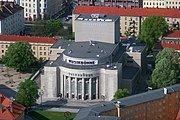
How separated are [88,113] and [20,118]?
1457cm

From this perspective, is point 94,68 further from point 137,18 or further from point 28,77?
point 137,18

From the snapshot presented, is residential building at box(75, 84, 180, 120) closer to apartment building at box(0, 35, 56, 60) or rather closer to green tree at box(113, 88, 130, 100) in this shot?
green tree at box(113, 88, 130, 100)

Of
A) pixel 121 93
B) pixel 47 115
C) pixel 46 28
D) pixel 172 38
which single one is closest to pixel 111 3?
pixel 46 28

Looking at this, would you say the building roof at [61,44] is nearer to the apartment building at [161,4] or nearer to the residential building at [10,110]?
the residential building at [10,110]

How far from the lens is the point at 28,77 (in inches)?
3927

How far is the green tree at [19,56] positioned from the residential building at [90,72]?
583cm

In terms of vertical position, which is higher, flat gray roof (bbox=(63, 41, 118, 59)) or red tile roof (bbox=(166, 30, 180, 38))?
red tile roof (bbox=(166, 30, 180, 38))

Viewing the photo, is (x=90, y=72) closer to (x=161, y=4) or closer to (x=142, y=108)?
(x=142, y=108)

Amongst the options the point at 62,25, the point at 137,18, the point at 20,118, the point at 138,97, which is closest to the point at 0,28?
the point at 62,25

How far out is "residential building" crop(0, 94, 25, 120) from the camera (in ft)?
251

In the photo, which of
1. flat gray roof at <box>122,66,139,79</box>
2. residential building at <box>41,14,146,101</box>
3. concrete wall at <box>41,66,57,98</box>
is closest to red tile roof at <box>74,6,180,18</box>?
residential building at <box>41,14,146,101</box>

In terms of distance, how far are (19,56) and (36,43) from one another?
8200 millimetres

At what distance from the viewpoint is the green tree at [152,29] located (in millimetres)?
111938

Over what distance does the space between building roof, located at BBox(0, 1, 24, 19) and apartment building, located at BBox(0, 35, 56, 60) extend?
9.06m
